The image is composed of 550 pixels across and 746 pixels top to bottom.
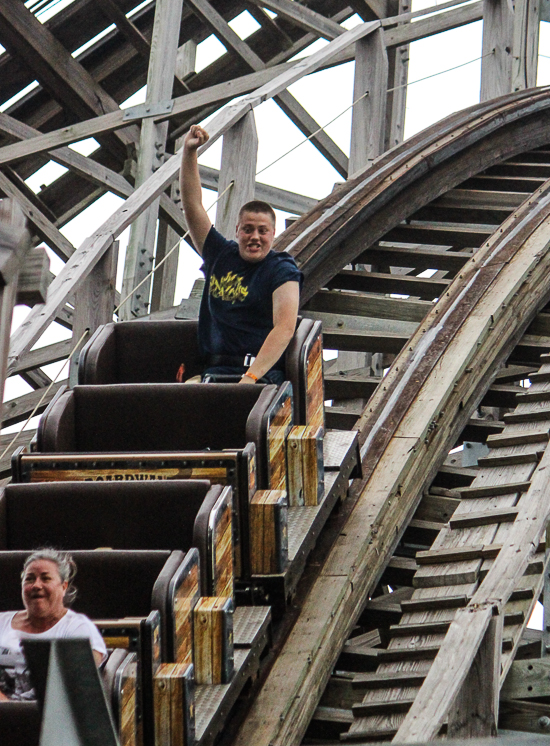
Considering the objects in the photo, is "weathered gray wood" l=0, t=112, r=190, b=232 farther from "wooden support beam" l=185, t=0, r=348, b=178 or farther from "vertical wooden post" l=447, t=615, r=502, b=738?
"vertical wooden post" l=447, t=615, r=502, b=738

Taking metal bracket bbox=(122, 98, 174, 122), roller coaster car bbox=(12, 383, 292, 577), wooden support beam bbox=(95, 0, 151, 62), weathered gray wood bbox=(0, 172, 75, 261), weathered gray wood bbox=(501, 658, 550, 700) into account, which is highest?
wooden support beam bbox=(95, 0, 151, 62)

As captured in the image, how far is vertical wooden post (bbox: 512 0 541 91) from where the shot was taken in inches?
357

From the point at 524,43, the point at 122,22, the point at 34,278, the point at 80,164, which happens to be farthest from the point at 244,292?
the point at 122,22

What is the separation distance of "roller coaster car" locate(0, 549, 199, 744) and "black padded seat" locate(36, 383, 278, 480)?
0.79 meters

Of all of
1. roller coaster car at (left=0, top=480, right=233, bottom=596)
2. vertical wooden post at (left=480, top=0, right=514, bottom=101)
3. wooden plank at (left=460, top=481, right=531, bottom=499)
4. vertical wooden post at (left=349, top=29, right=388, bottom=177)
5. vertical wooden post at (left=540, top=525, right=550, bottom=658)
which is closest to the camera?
roller coaster car at (left=0, top=480, right=233, bottom=596)

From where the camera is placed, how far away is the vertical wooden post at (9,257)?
73.8 inches

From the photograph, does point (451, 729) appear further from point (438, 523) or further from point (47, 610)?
point (438, 523)

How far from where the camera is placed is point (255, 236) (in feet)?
15.7

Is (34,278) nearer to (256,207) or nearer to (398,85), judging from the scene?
(256,207)

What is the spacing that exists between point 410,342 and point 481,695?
248 centimetres

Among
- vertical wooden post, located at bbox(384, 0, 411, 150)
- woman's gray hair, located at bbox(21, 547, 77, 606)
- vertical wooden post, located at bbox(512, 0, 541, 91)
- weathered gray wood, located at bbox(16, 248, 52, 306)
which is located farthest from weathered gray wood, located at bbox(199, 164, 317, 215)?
weathered gray wood, located at bbox(16, 248, 52, 306)

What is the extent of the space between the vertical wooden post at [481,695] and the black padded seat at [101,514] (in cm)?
95

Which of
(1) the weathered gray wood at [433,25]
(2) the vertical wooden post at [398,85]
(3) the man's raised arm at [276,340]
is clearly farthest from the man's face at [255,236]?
(2) the vertical wooden post at [398,85]

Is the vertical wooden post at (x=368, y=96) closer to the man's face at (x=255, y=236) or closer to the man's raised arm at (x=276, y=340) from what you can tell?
the man's face at (x=255, y=236)
